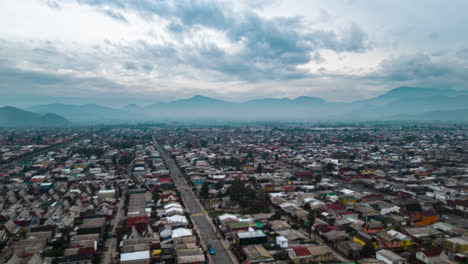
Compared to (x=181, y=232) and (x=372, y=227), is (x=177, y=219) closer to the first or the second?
(x=181, y=232)

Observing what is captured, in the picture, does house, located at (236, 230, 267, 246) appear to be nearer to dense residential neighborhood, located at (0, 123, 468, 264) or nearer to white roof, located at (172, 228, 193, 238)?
dense residential neighborhood, located at (0, 123, 468, 264)

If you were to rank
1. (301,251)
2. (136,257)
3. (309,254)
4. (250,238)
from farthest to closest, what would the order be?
(250,238) < (301,251) < (309,254) < (136,257)

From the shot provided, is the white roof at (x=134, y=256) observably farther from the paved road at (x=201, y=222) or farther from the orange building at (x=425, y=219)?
the orange building at (x=425, y=219)

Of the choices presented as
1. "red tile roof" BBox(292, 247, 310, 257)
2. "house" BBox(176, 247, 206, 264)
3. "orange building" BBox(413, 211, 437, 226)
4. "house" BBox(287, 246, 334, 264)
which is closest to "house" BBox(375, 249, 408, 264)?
"house" BBox(287, 246, 334, 264)

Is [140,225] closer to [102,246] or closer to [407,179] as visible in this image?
[102,246]

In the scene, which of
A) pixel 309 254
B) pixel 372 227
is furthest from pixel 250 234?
pixel 372 227

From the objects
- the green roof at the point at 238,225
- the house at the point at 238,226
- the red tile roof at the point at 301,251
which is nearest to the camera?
the red tile roof at the point at 301,251

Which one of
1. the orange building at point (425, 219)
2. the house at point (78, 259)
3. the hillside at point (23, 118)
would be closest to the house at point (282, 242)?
the house at point (78, 259)
